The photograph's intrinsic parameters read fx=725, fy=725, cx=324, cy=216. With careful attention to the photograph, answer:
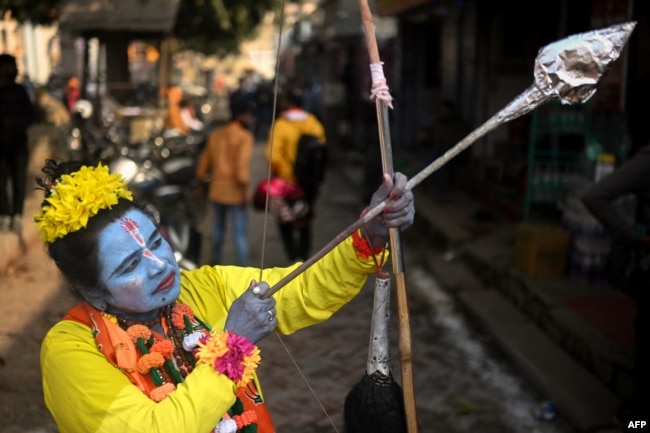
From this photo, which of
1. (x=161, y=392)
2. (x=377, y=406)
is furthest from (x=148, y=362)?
(x=377, y=406)

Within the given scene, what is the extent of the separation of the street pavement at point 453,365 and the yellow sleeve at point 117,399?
1548 millimetres

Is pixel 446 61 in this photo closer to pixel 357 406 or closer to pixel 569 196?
pixel 569 196

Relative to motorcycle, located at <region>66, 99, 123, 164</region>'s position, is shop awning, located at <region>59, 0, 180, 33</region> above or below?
above

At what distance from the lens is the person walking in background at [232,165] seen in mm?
5852

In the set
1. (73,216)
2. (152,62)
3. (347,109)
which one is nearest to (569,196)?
(73,216)

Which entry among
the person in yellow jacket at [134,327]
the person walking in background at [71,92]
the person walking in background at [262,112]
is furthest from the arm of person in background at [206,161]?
the person walking in background at [262,112]

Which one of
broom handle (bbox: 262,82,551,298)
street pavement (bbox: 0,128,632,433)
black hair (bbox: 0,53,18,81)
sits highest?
black hair (bbox: 0,53,18,81)

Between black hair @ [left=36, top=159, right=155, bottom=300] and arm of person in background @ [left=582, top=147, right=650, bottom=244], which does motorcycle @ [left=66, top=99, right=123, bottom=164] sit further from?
black hair @ [left=36, top=159, right=155, bottom=300]

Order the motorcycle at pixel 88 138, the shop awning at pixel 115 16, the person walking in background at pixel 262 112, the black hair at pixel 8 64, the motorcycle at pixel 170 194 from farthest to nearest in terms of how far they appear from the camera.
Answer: the person walking in background at pixel 262 112
the shop awning at pixel 115 16
the motorcycle at pixel 88 138
the black hair at pixel 8 64
the motorcycle at pixel 170 194

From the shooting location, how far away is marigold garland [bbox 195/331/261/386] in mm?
1600

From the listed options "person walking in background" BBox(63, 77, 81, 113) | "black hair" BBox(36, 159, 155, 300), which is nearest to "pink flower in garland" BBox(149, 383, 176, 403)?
"black hair" BBox(36, 159, 155, 300)

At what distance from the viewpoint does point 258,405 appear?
1.92 metres

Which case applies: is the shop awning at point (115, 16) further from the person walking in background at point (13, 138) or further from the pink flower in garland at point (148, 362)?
the pink flower in garland at point (148, 362)

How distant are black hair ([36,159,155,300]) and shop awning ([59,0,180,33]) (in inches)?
365
